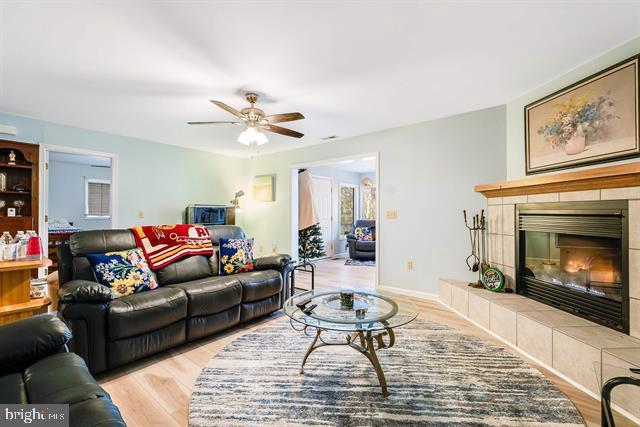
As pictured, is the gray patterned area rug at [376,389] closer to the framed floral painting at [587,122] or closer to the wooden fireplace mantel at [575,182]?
the wooden fireplace mantel at [575,182]

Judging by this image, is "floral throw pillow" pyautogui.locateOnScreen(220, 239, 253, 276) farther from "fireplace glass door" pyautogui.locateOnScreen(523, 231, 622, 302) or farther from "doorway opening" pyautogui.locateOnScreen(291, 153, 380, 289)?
"fireplace glass door" pyautogui.locateOnScreen(523, 231, 622, 302)

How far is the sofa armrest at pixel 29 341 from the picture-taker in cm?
121

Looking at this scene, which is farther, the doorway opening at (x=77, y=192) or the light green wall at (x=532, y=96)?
the doorway opening at (x=77, y=192)

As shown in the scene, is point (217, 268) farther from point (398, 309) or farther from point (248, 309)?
point (398, 309)

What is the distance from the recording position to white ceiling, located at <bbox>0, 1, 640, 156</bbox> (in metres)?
1.72

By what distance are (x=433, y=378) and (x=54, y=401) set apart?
2017mm

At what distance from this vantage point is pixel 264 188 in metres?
5.66

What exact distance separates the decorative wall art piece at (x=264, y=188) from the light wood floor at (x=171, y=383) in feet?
10.2

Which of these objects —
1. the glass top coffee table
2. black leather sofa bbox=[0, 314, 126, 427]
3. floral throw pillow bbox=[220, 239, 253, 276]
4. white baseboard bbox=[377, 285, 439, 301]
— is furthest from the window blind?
white baseboard bbox=[377, 285, 439, 301]

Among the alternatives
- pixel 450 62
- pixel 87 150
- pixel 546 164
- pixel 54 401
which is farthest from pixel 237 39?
pixel 87 150

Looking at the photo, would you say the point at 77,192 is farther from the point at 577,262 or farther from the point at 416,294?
the point at 577,262

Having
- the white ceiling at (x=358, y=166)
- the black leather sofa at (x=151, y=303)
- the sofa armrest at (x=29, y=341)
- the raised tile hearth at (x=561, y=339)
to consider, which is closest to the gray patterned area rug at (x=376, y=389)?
the raised tile hearth at (x=561, y=339)

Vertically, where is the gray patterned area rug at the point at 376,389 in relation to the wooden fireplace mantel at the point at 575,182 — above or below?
below

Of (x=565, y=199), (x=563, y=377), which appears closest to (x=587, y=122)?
(x=565, y=199)
